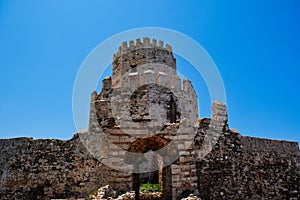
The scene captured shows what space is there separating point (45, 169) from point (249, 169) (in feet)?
26.0

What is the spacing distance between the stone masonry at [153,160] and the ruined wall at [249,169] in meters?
0.03

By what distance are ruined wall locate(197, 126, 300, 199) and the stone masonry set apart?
33 millimetres

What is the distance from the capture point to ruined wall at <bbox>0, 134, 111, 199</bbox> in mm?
10190

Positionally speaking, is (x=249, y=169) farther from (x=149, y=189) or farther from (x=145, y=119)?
(x=145, y=119)

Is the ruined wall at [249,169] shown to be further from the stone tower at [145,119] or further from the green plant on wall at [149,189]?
the green plant on wall at [149,189]

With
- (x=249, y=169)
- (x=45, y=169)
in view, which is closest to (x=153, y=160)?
(x=249, y=169)

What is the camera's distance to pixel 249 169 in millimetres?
10789

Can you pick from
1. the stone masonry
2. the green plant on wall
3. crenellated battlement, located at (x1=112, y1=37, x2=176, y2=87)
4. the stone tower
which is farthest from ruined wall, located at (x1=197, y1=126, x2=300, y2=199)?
crenellated battlement, located at (x1=112, y1=37, x2=176, y2=87)

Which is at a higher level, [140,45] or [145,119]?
[140,45]

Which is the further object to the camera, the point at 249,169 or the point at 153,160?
the point at 153,160

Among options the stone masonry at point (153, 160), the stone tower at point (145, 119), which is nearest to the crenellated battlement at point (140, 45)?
the stone tower at point (145, 119)

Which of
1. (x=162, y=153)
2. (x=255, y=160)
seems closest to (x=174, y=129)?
(x=162, y=153)

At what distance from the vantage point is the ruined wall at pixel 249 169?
963 cm

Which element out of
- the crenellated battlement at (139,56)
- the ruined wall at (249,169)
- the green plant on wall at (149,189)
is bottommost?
the green plant on wall at (149,189)
